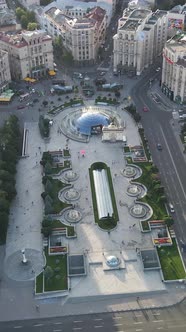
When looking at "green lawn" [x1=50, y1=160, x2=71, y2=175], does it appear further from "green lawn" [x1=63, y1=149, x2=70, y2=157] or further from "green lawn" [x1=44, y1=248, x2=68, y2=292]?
"green lawn" [x1=44, y1=248, x2=68, y2=292]

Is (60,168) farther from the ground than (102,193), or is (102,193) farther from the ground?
(60,168)

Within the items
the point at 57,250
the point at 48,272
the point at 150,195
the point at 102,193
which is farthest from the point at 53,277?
the point at 150,195

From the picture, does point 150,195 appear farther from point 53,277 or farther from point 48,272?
point 48,272

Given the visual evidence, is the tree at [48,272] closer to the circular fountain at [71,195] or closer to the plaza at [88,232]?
the plaza at [88,232]

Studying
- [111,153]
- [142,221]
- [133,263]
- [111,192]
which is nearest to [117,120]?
[111,153]

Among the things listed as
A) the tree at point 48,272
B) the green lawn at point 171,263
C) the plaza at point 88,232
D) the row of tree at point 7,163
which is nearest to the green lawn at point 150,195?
the plaza at point 88,232

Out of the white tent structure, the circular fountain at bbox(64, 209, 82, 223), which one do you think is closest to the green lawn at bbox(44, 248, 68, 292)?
the circular fountain at bbox(64, 209, 82, 223)
